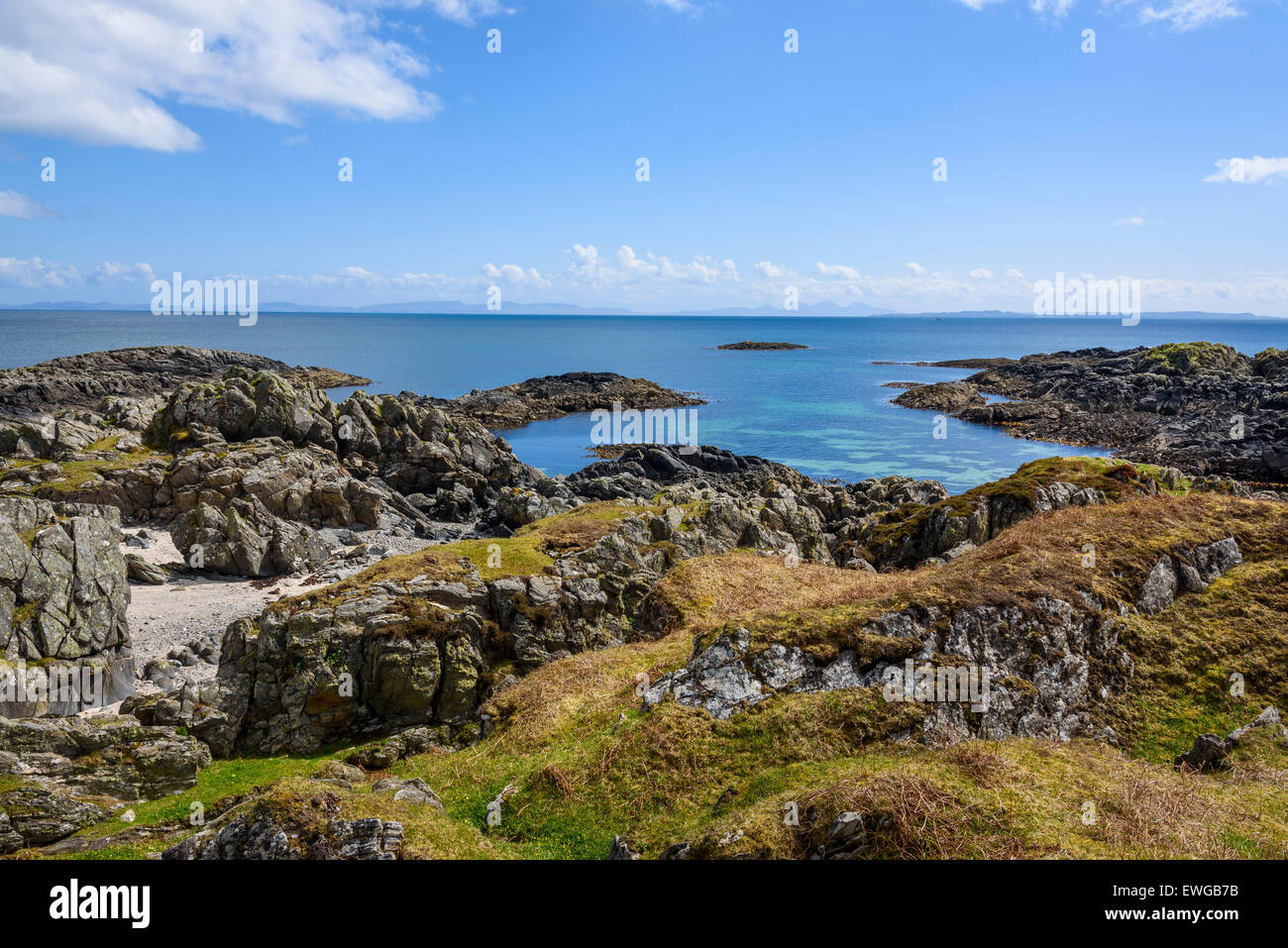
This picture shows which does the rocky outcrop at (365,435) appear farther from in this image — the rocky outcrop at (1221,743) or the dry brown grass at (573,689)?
the rocky outcrop at (1221,743)

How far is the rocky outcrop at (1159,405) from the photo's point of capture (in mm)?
73000

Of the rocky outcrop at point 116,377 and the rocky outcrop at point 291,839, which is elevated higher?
the rocky outcrop at point 116,377

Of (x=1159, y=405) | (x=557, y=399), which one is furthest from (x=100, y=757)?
(x=1159, y=405)

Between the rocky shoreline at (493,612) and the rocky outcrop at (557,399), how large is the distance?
58.5 m

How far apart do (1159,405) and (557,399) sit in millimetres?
94588

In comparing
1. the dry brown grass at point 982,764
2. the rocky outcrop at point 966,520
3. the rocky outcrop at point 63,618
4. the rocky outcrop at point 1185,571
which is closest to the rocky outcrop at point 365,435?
the rocky outcrop at point 63,618

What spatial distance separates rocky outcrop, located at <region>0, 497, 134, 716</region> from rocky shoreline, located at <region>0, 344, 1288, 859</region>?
0.30 ft

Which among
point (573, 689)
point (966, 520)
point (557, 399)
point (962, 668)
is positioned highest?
point (557, 399)

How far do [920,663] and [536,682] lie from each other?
10.9 m

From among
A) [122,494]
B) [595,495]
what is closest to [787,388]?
[595,495]

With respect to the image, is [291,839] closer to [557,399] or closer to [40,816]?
[40,816]

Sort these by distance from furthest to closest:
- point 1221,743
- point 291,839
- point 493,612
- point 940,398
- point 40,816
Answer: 1. point 940,398
2. point 493,612
3. point 40,816
4. point 1221,743
5. point 291,839

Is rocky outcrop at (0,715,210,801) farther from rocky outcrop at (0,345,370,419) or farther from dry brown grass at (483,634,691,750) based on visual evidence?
rocky outcrop at (0,345,370,419)

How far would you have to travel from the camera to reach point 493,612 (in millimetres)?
24312
